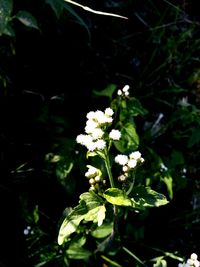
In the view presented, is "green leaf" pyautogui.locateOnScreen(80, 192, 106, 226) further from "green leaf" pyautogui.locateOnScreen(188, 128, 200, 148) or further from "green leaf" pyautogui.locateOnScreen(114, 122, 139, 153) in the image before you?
"green leaf" pyautogui.locateOnScreen(188, 128, 200, 148)

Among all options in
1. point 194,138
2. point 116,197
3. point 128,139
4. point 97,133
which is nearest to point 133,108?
point 128,139

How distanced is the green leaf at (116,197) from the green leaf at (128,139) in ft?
1.53

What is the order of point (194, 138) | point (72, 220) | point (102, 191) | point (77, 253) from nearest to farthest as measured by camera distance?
point (72, 220) < point (102, 191) < point (77, 253) < point (194, 138)

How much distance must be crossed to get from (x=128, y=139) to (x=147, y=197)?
0.47m

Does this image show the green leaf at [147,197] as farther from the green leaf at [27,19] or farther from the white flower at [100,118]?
the green leaf at [27,19]

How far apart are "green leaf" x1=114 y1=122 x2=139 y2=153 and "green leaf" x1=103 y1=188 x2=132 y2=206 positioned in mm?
465

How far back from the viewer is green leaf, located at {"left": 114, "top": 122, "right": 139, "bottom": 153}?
6.51 feet

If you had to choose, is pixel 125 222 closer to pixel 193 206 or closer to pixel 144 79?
pixel 193 206

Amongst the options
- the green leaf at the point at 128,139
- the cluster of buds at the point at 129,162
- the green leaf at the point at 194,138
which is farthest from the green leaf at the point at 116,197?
the green leaf at the point at 194,138

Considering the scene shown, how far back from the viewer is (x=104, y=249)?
2053 mm

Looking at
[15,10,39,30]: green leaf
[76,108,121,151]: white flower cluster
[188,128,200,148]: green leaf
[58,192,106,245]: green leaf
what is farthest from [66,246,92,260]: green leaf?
[15,10,39,30]: green leaf

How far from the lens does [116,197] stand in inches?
60.3

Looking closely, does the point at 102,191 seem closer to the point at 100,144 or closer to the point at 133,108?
the point at 100,144

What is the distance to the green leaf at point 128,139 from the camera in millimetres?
1983
